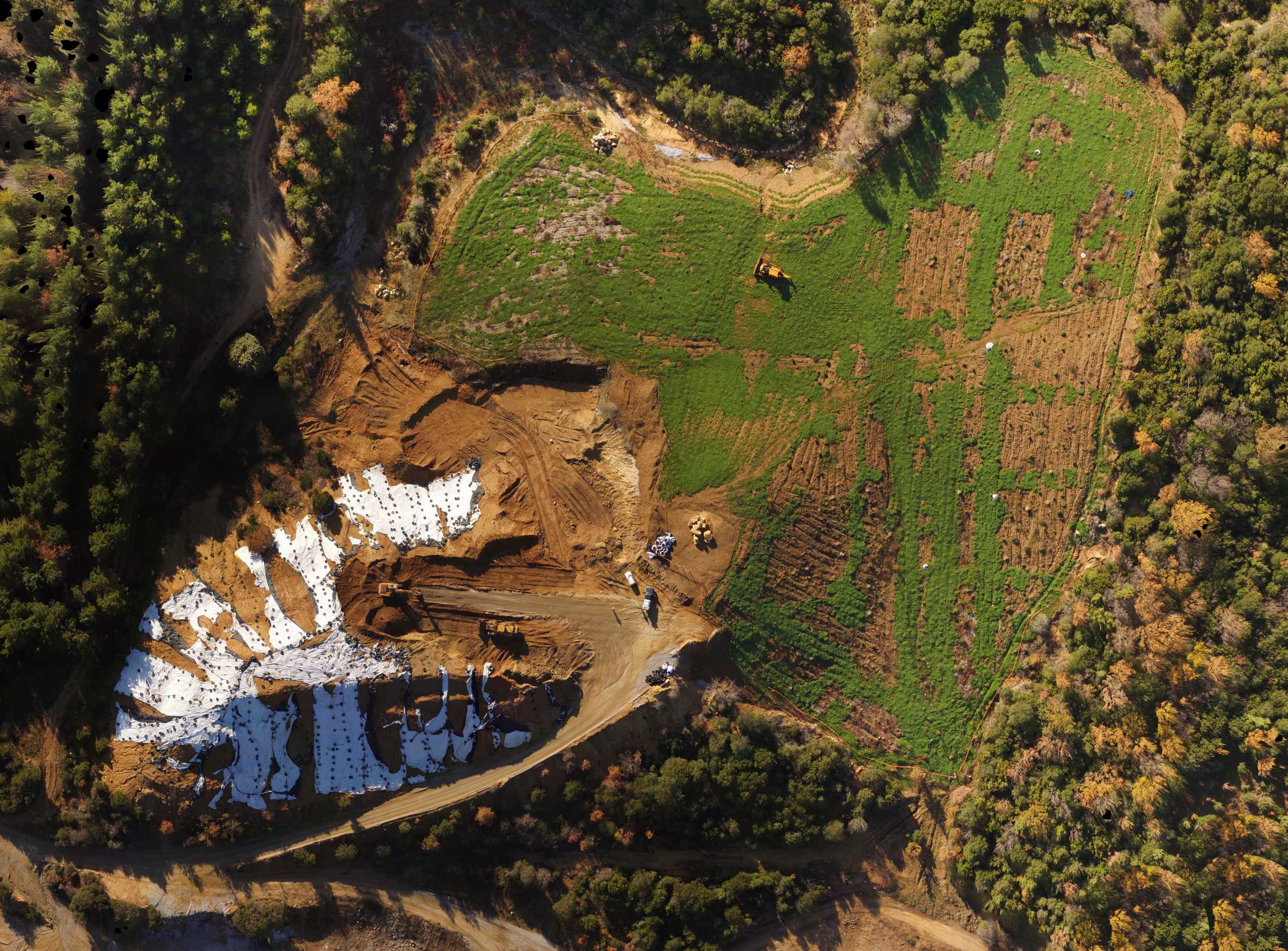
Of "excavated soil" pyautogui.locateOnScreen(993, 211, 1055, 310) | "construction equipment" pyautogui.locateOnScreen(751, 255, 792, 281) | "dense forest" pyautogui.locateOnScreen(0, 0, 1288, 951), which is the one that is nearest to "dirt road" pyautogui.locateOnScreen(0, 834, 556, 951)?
"dense forest" pyautogui.locateOnScreen(0, 0, 1288, 951)

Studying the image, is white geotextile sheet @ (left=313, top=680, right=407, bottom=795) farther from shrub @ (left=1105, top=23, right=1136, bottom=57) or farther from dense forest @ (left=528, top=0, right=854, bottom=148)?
shrub @ (left=1105, top=23, right=1136, bottom=57)

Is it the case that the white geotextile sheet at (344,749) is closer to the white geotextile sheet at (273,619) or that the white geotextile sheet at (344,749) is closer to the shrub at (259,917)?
the white geotextile sheet at (273,619)

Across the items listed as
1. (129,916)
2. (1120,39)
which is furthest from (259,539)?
(1120,39)

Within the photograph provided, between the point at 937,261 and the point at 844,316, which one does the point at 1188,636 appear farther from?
the point at 844,316

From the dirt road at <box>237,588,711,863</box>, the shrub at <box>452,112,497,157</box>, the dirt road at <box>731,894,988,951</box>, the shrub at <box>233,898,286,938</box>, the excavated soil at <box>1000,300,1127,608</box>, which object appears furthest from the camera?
the shrub at <box>452,112,497,157</box>

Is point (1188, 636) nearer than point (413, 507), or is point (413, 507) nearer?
point (1188, 636)
